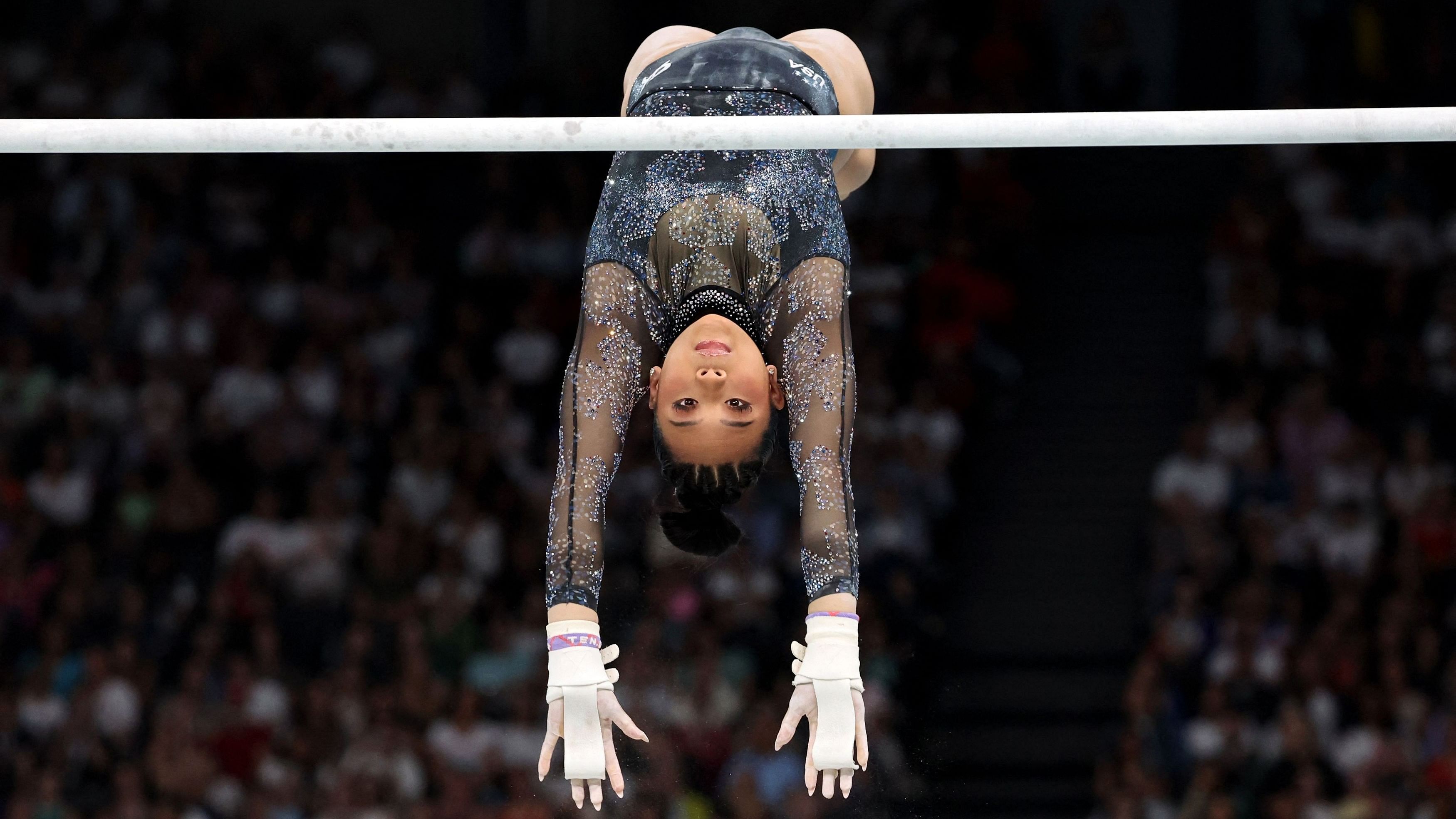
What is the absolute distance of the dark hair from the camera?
3.86m

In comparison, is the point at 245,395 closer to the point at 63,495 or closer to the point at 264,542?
the point at 264,542

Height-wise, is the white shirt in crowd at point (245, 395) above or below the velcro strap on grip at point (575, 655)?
above

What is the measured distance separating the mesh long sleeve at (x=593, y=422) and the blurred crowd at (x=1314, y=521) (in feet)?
14.4

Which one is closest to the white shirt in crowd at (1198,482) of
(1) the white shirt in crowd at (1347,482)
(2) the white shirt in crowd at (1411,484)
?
(1) the white shirt in crowd at (1347,482)

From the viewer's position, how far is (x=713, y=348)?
3.73 metres

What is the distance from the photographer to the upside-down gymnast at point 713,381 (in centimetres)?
371

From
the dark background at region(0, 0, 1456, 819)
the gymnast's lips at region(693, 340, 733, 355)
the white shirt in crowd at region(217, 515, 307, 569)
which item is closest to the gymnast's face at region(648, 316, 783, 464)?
the gymnast's lips at region(693, 340, 733, 355)

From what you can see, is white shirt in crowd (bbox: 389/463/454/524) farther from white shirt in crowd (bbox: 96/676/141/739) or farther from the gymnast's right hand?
the gymnast's right hand

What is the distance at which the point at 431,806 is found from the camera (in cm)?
733

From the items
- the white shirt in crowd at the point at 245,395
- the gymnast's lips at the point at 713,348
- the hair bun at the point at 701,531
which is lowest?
the hair bun at the point at 701,531

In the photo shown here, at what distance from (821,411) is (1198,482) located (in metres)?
4.92

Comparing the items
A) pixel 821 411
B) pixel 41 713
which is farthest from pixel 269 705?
pixel 821 411

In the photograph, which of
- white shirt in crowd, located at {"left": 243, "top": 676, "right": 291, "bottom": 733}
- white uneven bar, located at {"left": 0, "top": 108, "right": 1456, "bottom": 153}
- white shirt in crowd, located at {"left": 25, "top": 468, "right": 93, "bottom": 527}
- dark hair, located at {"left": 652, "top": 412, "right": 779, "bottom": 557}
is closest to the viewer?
white uneven bar, located at {"left": 0, "top": 108, "right": 1456, "bottom": 153}

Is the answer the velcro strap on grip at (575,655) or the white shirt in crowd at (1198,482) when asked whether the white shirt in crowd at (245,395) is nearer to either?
the white shirt in crowd at (1198,482)
